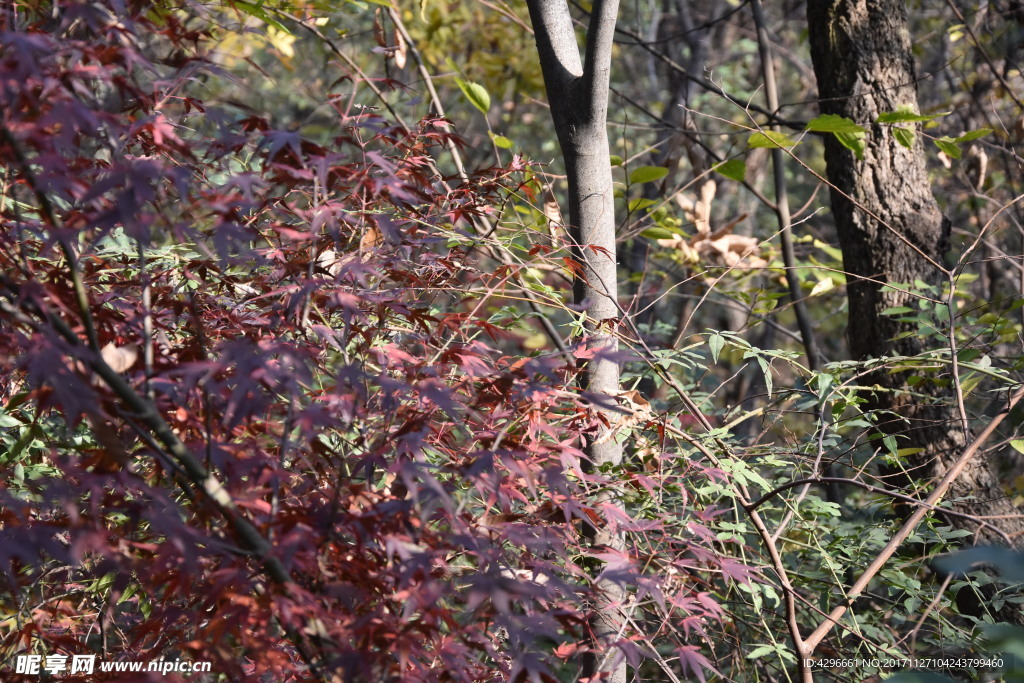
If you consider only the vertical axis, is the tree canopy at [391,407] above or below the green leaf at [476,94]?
below

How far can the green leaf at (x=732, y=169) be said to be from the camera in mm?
2020

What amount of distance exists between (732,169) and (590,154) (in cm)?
61

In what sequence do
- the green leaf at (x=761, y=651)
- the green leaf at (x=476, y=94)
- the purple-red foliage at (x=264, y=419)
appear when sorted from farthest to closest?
the green leaf at (x=476, y=94) < the green leaf at (x=761, y=651) < the purple-red foliage at (x=264, y=419)

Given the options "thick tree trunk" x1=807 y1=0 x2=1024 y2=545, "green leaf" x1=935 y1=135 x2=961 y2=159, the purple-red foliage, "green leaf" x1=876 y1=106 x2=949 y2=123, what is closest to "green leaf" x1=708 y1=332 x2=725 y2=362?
the purple-red foliage

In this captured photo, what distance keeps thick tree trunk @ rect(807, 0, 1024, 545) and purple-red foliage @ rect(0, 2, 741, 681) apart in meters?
1.04

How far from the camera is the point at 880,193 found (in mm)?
2109

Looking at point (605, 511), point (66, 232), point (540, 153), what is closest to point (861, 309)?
point (605, 511)

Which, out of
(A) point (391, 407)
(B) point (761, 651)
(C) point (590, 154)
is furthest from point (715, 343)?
(A) point (391, 407)

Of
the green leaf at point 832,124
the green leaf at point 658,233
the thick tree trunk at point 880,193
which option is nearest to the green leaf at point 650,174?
the green leaf at point 658,233

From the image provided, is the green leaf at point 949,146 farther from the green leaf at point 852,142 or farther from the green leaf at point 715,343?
the green leaf at point 715,343

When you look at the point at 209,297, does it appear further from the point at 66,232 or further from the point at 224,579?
the point at 224,579

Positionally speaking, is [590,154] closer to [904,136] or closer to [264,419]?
[264,419]

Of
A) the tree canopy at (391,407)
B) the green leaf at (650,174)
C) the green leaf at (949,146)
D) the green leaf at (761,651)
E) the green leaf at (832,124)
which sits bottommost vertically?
the green leaf at (761,651)

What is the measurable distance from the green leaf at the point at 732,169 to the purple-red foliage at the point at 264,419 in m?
0.81
